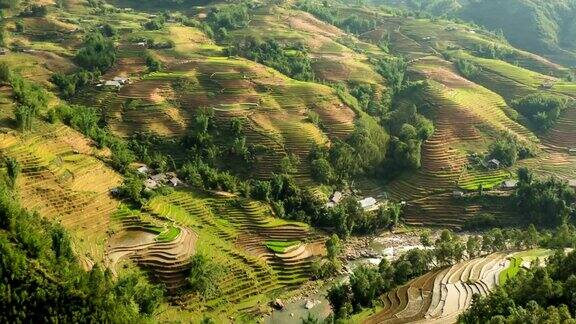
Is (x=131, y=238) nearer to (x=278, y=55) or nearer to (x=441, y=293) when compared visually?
(x=441, y=293)

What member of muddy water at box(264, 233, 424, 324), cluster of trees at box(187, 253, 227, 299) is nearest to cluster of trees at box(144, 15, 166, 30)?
muddy water at box(264, 233, 424, 324)

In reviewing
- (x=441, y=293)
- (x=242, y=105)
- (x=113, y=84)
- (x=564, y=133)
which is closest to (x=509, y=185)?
(x=564, y=133)

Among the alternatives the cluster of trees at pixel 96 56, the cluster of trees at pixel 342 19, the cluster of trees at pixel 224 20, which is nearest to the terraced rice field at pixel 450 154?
the cluster of trees at pixel 224 20

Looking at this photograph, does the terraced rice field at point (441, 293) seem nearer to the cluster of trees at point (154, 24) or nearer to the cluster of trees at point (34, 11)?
the cluster of trees at point (154, 24)

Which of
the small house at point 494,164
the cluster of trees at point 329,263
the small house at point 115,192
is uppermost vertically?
the small house at point 494,164

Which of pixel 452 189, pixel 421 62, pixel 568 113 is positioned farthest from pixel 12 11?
pixel 568 113

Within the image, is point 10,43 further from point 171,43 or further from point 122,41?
point 171,43
